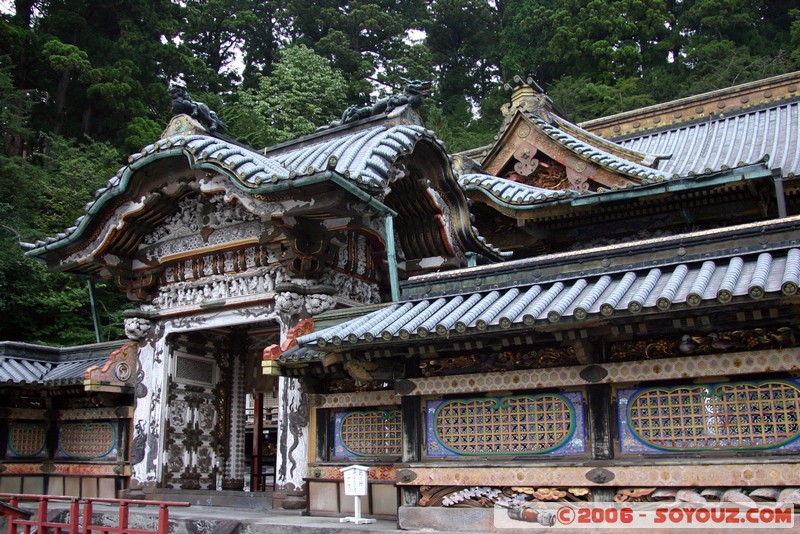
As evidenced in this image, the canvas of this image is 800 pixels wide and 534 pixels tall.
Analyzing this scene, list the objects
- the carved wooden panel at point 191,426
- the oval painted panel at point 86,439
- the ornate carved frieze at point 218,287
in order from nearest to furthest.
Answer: the ornate carved frieze at point 218,287 < the carved wooden panel at point 191,426 < the oval painted panel at point 86,439

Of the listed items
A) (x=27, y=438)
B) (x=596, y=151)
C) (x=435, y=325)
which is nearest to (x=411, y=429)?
(x=435, y=325)

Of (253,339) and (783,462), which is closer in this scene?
(783,462)

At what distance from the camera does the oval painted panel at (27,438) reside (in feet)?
44.5

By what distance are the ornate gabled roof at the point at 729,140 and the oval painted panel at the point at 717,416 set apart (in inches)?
319

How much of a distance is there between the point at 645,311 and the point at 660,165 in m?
10.9

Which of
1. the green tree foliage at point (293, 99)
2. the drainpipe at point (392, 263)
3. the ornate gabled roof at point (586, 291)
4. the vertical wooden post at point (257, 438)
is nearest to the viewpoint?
the ornate gabled roof at point (586, 291)

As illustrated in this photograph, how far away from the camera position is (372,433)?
976 cm

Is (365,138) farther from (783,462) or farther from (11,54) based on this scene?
(11,54)

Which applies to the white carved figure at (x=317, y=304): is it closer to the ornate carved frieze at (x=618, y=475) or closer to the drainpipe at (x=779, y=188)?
the ornate carved frieze at (x=618, y=475)

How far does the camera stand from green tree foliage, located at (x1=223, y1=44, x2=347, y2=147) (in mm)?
35938

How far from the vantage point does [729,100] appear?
18.2 metres

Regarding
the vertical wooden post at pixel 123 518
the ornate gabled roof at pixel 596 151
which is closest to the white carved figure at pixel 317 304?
the vertical wooden post at pixel 123 518

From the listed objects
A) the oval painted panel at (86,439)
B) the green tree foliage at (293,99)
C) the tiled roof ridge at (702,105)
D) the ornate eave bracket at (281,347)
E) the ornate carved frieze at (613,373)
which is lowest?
the oval painted panel at (86,439)

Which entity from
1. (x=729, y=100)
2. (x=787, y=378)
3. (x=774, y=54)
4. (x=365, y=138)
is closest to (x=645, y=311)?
(x=787, y=378)
